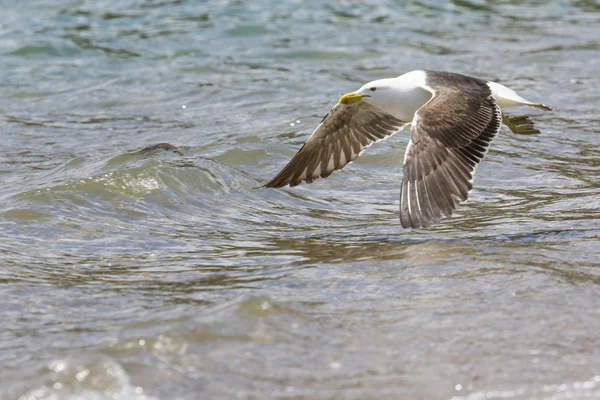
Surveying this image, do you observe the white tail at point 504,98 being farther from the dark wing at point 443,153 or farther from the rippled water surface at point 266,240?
the rippled water surface at point 266,240

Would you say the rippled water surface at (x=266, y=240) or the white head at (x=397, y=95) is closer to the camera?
the rippled water surface at (x=266, y=240)

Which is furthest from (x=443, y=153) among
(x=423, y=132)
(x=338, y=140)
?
(x=338, y=140)

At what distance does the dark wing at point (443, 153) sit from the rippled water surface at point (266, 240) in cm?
23

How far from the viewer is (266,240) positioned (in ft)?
18.4

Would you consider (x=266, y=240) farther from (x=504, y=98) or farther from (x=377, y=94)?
(x=504, y=98)

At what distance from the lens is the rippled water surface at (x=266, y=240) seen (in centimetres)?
354

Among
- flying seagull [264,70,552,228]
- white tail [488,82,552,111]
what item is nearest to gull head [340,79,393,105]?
flying seagull [264,70,552,228]

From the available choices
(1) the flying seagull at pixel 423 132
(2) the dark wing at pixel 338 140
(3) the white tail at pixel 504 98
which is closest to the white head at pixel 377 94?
(1) the flying seagull at pixel 423 132

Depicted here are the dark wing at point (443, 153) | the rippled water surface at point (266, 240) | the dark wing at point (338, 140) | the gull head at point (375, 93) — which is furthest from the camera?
the dark wing at point (338, 140)

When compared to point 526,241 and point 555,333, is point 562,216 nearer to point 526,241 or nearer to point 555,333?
point 526,241

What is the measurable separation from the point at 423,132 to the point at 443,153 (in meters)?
0.16

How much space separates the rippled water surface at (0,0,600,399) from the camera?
3.54 meters

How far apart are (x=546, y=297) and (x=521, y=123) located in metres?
2.68

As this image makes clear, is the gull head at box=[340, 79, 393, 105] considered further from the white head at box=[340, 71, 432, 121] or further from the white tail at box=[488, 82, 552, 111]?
the white tail at box=[488, 82, 552, 111]
